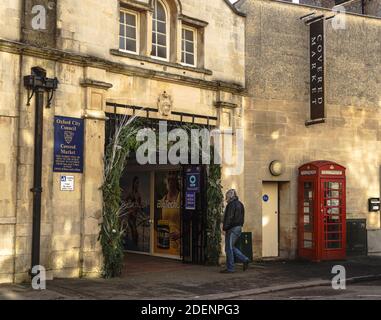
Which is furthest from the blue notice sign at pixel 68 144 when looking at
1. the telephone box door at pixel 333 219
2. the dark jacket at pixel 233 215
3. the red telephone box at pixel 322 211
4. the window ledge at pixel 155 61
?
the telephone box door at pixel 333 219

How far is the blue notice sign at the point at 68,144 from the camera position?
1100 centimetres

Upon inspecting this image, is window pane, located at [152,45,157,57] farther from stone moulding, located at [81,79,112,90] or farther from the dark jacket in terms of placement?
the dark jacket

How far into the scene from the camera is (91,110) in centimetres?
1148

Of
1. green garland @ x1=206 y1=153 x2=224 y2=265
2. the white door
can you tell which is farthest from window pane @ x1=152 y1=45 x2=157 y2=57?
the white door

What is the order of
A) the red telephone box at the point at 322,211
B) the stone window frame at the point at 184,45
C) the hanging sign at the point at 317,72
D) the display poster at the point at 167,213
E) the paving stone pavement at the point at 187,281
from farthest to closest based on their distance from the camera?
the hanging sign at the point at 317,72, the display poster at the point at 167,213, the red telephone box at the point at 322,211, the stone window frame at the point at 184,45, the paving stone pavement at the point at 187,281

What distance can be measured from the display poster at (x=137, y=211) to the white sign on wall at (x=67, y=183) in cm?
460

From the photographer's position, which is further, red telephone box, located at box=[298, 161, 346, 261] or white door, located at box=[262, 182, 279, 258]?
white door, located at box=[262, 182, 279, 258]

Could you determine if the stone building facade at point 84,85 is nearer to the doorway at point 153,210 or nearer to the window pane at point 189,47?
the window pane at point 189,47

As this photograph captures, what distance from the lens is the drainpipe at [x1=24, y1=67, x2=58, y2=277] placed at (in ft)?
34.3

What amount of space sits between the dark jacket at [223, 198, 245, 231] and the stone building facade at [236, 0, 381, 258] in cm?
201

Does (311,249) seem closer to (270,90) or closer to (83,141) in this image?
(270,90)

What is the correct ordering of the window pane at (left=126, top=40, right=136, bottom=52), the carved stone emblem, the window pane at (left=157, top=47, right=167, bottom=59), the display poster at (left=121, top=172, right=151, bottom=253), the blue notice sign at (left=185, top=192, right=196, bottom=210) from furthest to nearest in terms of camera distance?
1. the display poster at (left=121, top=172, right=151, bottom=253)
2. the blue notice sign at (left=185, top=192, right=196, bottom=210)
3. the window pane at (left=157, top=47, right=167, bottom=59)
4. the carved stone emblem
5. the window pane at (left=126, top=40, right=136, bottom=52)

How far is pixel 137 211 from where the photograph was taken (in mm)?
16234
